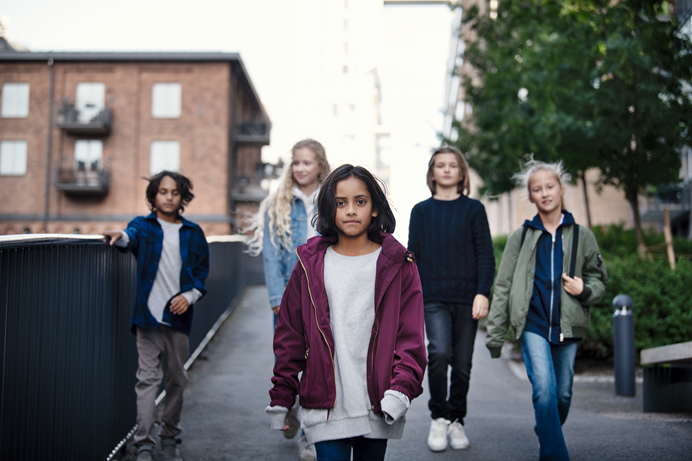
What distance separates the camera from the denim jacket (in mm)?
5117

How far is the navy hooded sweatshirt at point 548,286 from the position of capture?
455cm

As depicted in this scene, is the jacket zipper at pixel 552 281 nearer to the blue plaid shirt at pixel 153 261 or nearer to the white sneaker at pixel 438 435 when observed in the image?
the white sneaker at pixel 438 435

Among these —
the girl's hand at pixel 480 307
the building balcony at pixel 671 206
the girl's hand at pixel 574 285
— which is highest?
the building balcony at pixel 671 206

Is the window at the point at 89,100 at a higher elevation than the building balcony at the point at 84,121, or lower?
higher

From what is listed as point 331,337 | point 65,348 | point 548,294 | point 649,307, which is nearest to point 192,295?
point 65,348

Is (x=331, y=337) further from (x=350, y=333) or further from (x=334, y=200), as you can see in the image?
(x=334, y=200)

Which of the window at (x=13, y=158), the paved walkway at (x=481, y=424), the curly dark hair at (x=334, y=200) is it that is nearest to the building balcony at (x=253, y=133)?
the window at (x=13, y=158)

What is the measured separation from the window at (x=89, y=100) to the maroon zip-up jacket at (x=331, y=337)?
1380 inches

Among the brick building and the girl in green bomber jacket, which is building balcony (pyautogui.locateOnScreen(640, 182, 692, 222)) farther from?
the girl in green bomber jacket

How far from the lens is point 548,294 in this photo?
4.62m

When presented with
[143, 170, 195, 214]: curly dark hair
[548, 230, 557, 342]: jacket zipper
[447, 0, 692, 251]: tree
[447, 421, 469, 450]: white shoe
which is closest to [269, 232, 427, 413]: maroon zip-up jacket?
[548, 230, 557, 342]: jacket zipper

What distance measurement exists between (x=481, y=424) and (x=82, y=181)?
108ft

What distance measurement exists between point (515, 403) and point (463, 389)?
2.50m

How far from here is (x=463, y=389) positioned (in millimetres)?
5055
